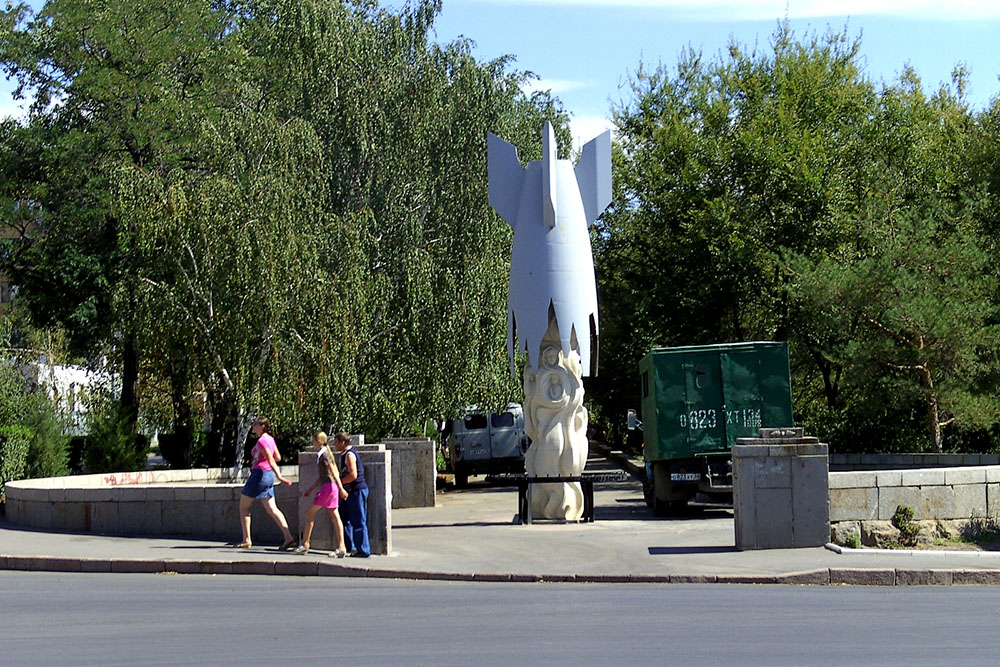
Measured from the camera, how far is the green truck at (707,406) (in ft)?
74.8

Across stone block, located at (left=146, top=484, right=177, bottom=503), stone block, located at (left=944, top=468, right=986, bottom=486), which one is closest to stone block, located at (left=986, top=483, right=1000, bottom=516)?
stone block, located at (left=944, top=468, right=986, bottom=486)

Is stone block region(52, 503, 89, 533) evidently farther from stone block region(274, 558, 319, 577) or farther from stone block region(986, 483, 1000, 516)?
stone block region(986, 483, 1000, 516)

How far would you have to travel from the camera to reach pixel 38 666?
905 centimetres

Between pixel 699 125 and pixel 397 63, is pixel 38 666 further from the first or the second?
pixel 699 125

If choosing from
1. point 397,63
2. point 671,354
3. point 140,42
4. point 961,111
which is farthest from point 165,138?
point 961,111

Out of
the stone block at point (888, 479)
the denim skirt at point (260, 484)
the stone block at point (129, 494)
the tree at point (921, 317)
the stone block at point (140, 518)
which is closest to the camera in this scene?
the denim skirt at point (260, 484)

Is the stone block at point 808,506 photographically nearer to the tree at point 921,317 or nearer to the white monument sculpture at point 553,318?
the white monument sculpture at point 553,318

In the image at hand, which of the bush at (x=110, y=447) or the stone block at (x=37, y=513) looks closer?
the stone block at (x=37, y=513)

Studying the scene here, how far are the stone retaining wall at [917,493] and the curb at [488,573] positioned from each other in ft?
10.6

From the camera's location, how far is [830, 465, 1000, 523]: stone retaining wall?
17.3 meters

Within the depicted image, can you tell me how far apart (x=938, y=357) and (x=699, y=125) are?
15550mm

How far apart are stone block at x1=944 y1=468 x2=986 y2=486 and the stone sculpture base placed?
6048 mm

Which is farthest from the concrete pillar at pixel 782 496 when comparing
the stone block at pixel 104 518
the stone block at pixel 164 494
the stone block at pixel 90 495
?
the stone block at pixel 90 495

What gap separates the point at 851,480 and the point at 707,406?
582cm
